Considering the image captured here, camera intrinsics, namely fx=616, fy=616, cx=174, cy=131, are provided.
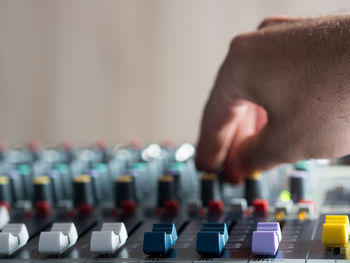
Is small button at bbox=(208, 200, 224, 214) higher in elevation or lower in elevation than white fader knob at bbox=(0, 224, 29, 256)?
lower

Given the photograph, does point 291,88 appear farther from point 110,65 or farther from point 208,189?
point 110,65

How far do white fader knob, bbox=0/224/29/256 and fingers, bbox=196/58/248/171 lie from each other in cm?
44

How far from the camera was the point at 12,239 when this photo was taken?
859mm

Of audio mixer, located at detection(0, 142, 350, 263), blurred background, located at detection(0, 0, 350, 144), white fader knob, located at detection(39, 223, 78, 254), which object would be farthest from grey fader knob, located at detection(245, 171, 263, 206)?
blurred background, located at detection(0, 0, 350, 144)

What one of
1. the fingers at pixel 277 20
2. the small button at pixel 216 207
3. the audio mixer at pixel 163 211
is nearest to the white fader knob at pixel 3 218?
the audio mixer at pixel 163 211

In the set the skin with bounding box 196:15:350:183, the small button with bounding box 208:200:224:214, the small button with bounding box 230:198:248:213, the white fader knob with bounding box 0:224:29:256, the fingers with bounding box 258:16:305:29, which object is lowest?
the small button with bounding box 208:200:224:214

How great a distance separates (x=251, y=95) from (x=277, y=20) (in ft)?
0.52

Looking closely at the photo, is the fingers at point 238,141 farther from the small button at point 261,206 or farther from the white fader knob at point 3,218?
the white fader knob at point 3,218

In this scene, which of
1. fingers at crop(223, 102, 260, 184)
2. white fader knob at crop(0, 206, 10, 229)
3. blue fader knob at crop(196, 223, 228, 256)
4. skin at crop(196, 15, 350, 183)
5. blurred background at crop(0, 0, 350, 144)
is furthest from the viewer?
blurred background at crop(0, 0, 350, 144)

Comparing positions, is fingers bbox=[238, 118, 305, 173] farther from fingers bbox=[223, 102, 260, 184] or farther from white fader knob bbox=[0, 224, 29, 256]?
white fader knob bbox=[0, 224, 29, 256]

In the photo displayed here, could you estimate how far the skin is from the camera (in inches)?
36.2

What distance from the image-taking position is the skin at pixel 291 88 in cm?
92

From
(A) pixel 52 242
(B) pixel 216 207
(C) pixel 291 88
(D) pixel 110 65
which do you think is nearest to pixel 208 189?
(B) pixel 216 207

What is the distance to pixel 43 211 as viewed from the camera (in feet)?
3.81
